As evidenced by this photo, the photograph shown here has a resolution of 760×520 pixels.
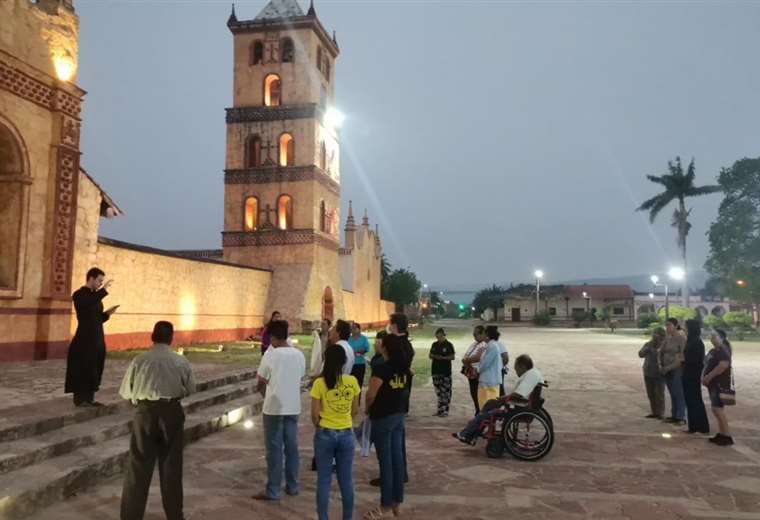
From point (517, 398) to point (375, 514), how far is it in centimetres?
276

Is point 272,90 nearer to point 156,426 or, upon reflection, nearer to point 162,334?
point 162,334

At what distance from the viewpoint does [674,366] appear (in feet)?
31.2

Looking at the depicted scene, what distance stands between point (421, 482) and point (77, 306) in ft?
15.5

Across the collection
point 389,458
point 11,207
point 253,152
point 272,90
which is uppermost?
point 272,90

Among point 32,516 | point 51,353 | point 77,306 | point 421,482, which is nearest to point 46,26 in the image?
point 51,353

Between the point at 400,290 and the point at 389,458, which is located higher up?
the point at 400,290

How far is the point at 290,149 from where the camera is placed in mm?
32562

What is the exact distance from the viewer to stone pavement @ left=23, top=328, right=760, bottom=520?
538cm

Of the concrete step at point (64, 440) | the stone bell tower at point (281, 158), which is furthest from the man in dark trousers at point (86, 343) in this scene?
the stone bell tower at point (281, 158)

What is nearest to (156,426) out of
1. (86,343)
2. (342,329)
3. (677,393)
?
(342,329)

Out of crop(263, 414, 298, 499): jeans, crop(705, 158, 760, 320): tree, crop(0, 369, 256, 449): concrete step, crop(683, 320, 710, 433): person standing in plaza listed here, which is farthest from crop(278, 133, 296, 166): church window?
crop(705, 158, 760, 320): tree

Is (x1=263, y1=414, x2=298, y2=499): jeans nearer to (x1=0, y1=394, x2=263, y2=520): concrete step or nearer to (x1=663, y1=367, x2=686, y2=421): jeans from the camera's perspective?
(x1=0, y1=394, x2=263, y2=520): concrete step

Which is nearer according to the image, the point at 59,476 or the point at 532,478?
the point at 59,476

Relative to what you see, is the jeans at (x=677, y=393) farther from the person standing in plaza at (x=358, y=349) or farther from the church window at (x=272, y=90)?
the church window at (x=272, y=90)
